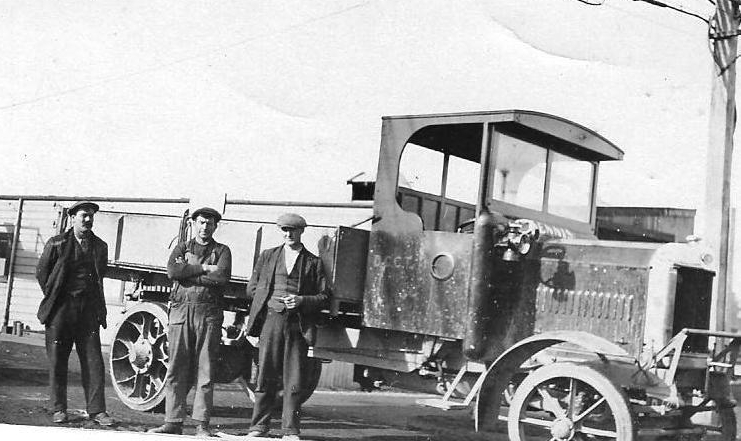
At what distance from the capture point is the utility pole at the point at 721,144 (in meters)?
6.89

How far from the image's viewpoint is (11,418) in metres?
4.96

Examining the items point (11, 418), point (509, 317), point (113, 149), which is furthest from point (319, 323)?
point (113, 149)

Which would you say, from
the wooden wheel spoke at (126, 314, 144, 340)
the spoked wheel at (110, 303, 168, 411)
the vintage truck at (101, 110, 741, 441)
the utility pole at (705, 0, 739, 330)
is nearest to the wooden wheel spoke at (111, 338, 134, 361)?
the spoked wheel at (110, 303, 168, 411)

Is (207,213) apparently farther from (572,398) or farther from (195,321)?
(572,398)

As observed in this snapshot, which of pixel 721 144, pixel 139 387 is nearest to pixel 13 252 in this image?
pixel 139 387

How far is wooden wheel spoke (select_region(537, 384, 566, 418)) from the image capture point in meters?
4.41

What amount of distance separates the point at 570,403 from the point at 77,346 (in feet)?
10.7

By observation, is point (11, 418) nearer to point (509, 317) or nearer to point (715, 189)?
point (509, 317)

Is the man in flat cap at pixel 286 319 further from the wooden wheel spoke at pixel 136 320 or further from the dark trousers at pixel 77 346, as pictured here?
the wooden wheel spoke at pixel 136 320

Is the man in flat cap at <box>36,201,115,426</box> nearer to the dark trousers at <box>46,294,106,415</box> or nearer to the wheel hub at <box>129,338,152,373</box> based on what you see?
the dark trousers at <box>46,294,106,415</box>

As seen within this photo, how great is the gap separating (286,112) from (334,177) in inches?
131

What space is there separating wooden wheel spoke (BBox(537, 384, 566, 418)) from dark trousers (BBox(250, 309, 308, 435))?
62.2 inches

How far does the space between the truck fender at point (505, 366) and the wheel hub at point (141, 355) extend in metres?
2.71

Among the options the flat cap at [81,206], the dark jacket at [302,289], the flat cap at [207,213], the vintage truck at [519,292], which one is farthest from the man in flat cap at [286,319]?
the flat cap at [81,206]
